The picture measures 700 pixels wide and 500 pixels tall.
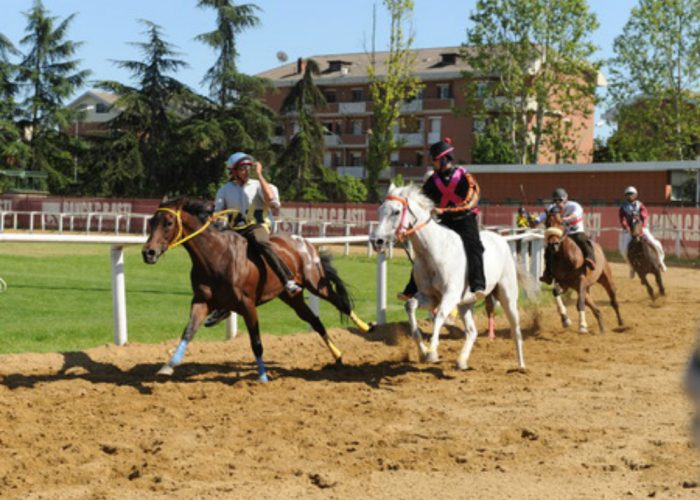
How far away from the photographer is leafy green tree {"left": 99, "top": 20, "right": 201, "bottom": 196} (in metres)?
57.2

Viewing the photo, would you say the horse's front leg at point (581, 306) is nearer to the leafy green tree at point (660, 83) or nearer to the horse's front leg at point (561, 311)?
the horse's front leg at point (561, 311)

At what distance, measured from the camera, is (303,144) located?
5600 cm

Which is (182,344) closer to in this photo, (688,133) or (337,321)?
(337,321)

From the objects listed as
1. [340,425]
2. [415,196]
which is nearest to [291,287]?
[415,196]

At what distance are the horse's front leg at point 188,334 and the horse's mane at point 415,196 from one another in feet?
7.06

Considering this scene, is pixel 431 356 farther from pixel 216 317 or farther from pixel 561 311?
pixel 561 311

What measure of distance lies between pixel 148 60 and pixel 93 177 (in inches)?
302

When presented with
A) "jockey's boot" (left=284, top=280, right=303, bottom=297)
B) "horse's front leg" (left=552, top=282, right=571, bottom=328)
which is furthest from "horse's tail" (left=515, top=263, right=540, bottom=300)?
"jockey's boot" (left=284, top=280, right=303, bottom=297)

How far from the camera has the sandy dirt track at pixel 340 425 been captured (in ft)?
18.0

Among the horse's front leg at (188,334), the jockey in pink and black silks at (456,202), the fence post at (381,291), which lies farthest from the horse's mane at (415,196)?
the fence post at (381,291)

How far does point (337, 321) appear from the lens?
13539mm

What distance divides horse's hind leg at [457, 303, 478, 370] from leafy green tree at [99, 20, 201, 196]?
49.0 m

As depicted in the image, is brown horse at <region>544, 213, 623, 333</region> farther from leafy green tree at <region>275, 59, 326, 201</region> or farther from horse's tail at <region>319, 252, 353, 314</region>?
leafy green tree at <region>275, 59, 326, 201</region>

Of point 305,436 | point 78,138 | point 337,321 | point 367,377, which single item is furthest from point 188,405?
point 78,138
